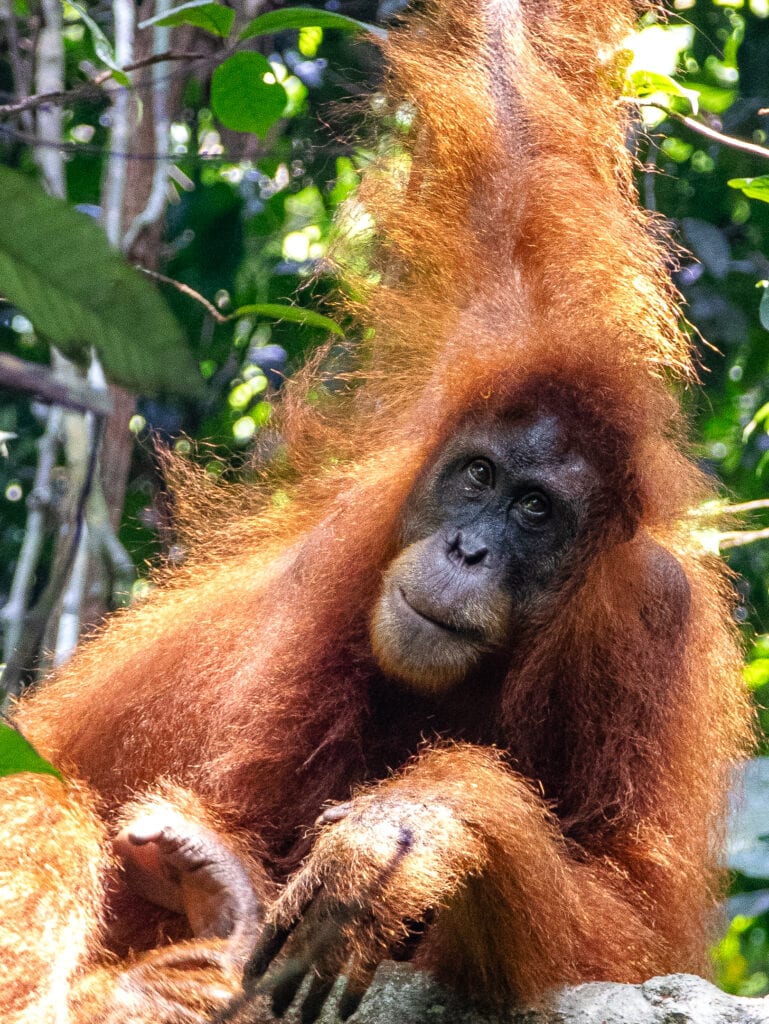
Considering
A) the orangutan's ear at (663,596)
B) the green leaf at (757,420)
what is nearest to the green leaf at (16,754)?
the orangutan's ear at (663,596)

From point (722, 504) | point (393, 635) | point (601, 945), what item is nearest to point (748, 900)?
point (722, 504)

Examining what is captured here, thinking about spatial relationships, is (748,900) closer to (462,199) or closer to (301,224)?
(462,199)

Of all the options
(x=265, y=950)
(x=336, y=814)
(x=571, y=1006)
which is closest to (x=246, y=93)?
(x=336, y=814)

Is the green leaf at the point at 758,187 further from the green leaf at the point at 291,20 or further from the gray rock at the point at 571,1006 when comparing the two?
the gray rock at the point at 571,1006

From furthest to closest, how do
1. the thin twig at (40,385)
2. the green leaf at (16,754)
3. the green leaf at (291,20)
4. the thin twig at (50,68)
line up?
the thin twig at (50,68)
the green leaf at (291,20)
the green leaf at (16,754)
the thin twig at (40,385)

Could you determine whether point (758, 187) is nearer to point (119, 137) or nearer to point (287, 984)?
point (119, 137)

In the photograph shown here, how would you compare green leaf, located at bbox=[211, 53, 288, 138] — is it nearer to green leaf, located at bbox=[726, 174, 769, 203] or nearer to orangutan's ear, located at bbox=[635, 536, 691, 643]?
green leaf, located at bbox=[726, 174, 769, 203]

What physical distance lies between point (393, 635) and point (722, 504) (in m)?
1.24

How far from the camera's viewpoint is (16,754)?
3.18 ft

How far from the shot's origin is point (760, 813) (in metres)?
3.17

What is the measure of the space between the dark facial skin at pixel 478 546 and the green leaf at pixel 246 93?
972 millimetres

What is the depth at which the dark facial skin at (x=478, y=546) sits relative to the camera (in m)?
2.35

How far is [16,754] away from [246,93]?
89.2 inches

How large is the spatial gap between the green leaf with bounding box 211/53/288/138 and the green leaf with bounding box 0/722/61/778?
2.22 m
